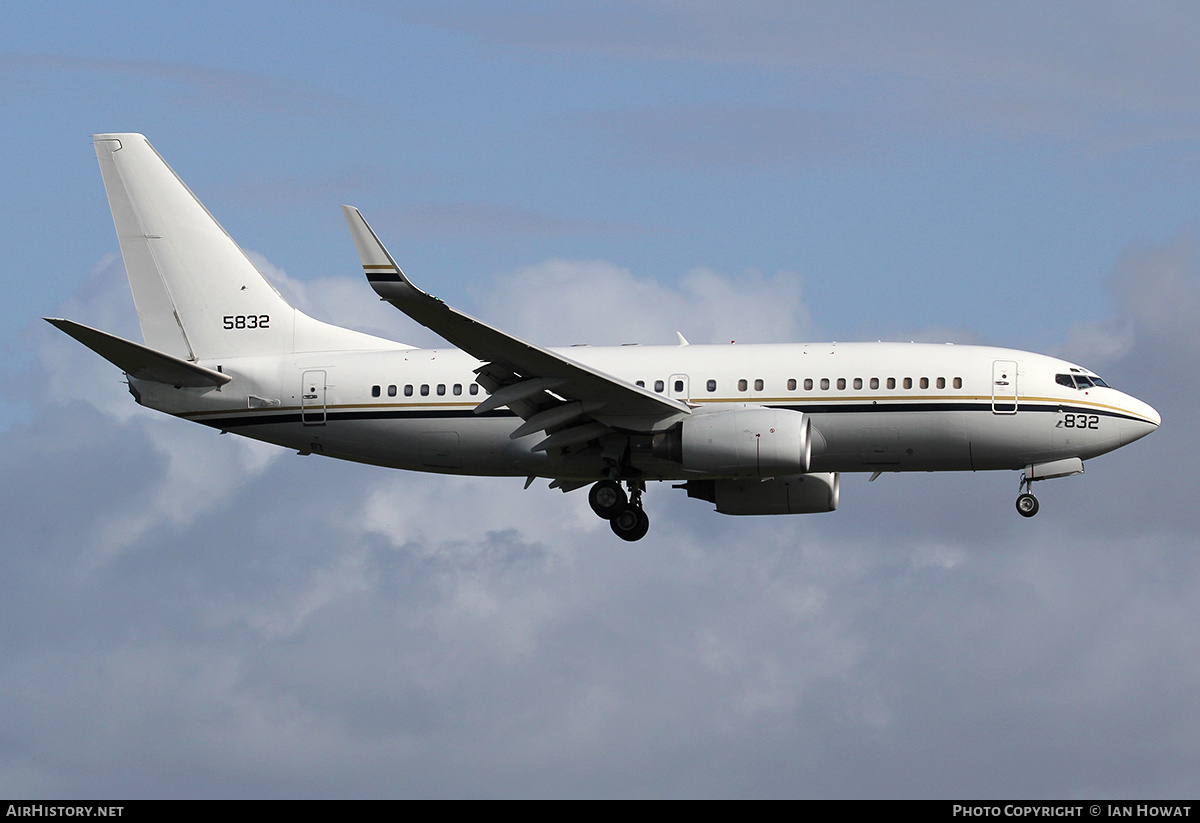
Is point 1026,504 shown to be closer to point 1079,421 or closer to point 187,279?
point 1079,421

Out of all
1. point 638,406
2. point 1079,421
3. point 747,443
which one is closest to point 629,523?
point 638,406

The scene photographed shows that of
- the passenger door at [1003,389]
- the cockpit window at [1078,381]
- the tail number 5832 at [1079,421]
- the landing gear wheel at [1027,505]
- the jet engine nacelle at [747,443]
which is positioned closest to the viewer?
the jet engine nacelle at [747,443]

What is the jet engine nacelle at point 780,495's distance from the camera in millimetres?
45000

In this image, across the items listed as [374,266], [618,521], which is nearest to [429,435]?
[618,521]

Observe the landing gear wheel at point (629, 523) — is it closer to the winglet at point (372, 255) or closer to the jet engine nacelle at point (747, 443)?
the jet engine nacelle at point (747, 443)

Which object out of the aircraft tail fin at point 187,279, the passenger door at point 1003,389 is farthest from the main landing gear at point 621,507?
the passenger door at point 1003,389

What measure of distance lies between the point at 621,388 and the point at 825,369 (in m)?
5.46

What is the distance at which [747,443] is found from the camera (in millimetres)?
39812

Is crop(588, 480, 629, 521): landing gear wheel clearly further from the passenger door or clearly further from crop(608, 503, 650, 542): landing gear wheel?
the passenger door

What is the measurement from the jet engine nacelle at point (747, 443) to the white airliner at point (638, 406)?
0.04 m

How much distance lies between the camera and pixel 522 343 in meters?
38.1

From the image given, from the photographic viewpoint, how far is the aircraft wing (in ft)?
116

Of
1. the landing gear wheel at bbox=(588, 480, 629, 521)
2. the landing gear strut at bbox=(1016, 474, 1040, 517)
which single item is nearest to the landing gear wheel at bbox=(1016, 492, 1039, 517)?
the landing gear strut at bbox=(1016, 474, 1040, 517)

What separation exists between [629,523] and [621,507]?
0.48 m
